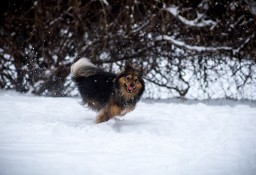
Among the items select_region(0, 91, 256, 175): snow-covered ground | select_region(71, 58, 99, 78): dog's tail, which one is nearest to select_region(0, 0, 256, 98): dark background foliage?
select_region(0, 91, 256, 175): snow-covered ground

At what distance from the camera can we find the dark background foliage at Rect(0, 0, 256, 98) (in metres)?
7.74

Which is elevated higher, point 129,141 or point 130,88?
point 130,88

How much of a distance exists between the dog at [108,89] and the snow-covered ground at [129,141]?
0.23 meters

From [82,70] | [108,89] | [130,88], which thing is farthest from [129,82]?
[82,70]

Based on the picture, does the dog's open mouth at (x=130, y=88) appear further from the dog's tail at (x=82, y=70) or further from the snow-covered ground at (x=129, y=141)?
the dog's tail at (x=82, y=70)

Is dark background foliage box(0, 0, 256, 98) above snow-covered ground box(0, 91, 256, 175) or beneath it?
above

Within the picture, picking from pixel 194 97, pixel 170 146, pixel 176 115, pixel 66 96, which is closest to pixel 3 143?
pixel 170 146

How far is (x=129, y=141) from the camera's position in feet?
14.6

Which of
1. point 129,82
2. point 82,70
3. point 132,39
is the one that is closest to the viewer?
point 129,82

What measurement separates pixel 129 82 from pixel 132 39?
8.64 ft

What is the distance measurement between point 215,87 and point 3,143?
5.19m

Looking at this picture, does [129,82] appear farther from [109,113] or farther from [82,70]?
[82,70]

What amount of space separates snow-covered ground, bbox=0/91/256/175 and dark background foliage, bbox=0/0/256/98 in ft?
4.62

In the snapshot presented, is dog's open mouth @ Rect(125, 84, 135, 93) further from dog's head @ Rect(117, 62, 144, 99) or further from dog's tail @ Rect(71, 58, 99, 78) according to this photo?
dog's tail @ Rect(71, 58, 99, 78)
